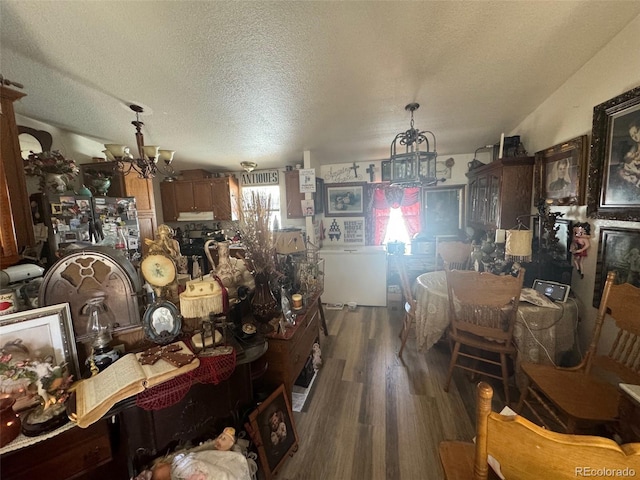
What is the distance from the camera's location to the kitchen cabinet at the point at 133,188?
299cm

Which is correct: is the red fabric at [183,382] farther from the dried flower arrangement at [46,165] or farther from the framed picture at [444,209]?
the framed picture at [444,209]

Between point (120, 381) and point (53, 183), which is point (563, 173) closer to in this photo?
point (120, 381)

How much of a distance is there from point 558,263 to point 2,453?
3.31 meters

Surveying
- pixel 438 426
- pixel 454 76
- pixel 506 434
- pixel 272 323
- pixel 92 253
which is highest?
pixel 454 76

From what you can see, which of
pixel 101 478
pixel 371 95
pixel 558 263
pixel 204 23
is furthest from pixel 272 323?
pixel 558 263

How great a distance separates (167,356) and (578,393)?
220 cm

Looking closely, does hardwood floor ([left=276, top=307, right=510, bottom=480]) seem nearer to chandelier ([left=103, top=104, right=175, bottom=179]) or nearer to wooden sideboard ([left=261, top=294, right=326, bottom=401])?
wooden sideboard ([left=261, top=294, right=326, bottom=401])

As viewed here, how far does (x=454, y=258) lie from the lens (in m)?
3.13

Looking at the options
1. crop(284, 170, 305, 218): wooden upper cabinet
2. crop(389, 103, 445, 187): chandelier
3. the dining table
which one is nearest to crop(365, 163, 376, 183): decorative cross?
crop(284, 170, 305, 218): wooden upper cabinet

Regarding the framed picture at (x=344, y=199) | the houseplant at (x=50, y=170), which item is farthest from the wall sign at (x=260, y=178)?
the houseplant at (x=50, y=170)

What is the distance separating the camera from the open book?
86 centimetres

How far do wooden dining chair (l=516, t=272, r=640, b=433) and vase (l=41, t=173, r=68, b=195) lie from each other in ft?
13.7

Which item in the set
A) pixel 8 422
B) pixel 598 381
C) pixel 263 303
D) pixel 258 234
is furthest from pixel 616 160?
pixel 8 422

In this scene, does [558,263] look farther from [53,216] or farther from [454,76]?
[53,216]
